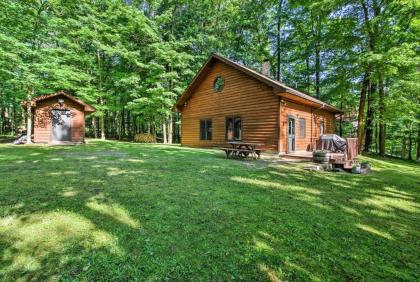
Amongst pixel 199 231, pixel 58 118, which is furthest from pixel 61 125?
pixel 199 231

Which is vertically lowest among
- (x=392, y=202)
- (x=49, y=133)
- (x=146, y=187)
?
(x=392, y=202)

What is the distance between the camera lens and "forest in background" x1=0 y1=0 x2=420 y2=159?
547 inches

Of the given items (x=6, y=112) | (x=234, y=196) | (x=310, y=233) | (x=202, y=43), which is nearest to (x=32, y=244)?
(x=234, y=196)

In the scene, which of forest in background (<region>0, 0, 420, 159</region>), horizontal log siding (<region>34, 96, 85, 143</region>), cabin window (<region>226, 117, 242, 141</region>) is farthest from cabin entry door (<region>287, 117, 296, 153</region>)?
horizontal log siding (<region>34, 96, 85, 143</region>)

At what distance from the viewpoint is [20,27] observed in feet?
48.2

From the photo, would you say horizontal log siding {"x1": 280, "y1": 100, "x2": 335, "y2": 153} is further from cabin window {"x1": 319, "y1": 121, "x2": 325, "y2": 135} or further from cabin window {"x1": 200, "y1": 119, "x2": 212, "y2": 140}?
cabin window {"x1": 200, "y1": 119, "x2": 212, "y2": 140}

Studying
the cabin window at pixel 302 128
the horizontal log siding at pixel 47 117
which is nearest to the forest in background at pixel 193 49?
the horizontal log siding at pixel 47 117

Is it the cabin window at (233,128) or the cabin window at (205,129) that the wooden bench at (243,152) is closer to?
the cabin window at (233,128)

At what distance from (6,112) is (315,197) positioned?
1785 inches

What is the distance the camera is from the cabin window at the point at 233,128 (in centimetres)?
1348

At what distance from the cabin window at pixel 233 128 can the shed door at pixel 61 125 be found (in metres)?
12.1

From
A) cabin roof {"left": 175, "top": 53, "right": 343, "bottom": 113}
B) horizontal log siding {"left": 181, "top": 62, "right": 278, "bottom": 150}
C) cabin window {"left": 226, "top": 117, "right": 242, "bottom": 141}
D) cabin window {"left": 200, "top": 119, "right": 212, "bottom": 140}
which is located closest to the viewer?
cabin roof {"left": 175, "top": 53, "right": 343, "bottom": 113}

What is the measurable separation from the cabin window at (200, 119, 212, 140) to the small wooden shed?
890cm

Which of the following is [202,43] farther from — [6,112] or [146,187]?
[6,112]
